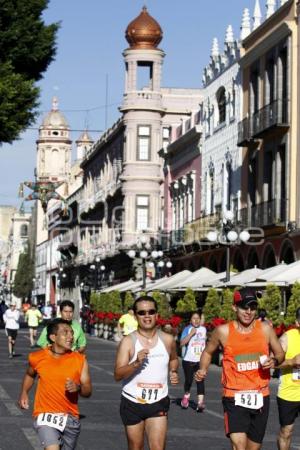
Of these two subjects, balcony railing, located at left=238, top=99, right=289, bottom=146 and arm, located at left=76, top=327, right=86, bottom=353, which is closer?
arm, located at left=76, top=327, right=86, bottom=353

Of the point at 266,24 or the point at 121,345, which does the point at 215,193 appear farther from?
the point at 121,345

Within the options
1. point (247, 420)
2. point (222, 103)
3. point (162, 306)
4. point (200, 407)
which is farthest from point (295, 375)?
point (222, 103)

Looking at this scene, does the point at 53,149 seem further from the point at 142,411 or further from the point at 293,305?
the point at 142,411

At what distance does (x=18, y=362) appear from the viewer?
33.9 m

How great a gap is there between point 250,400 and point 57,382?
1.76 meters

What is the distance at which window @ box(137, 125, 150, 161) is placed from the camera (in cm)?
7119

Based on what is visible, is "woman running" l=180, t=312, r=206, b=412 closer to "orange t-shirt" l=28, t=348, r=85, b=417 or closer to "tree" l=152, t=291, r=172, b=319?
"orange t-shirt" l=28, t=348, r=85, b=417

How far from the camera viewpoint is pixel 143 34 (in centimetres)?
7231

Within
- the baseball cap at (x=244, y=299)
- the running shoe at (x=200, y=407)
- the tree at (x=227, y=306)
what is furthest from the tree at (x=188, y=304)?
the baseball cap at (x=244, y=299)

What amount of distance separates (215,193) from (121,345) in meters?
42.4

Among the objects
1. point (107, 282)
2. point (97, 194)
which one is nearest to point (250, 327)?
point (107, 282)

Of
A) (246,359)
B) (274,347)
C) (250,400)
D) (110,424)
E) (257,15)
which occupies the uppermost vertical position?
(257,15)

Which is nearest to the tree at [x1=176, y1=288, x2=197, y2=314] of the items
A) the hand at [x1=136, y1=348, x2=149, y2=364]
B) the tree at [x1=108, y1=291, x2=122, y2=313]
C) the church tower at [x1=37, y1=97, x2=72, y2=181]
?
the tree at [x1=108, y1=291, x2=122, y2=313]

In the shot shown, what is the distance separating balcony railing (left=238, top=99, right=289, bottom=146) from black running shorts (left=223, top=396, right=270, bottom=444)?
99.9ft
